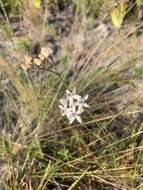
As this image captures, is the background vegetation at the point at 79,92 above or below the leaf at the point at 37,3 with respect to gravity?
below

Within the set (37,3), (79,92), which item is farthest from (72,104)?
(37,3)

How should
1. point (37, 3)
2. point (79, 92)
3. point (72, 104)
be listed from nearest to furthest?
point (72, 104) → point (79, 92) → point (37, 3)

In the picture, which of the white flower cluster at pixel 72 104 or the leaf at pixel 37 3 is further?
the leaf at pixel 37 3

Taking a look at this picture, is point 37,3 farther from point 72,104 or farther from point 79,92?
point 72,104

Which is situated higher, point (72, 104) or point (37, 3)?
point (37, 3)

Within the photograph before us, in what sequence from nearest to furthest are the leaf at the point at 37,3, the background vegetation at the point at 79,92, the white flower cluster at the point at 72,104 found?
the white flower cluster at the point at 72,104
the background vegetation at the point at 79,92
the leaf at the point at 37,3

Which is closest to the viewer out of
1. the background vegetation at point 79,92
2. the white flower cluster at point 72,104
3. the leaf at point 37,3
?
the white flower cluster at point 72,104

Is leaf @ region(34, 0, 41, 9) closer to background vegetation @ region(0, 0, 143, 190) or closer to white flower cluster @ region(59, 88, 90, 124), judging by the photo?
background vegetation @ region(0, 0, 143, 190)

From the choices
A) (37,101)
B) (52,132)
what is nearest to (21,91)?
(37,101)

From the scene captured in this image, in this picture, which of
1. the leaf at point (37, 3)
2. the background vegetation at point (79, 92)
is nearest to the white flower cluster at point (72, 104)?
the background vegetation at point (79, 92)

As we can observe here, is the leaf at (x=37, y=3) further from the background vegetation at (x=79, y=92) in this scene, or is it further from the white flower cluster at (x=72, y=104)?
the white flower cluster at (x=72, y=104)

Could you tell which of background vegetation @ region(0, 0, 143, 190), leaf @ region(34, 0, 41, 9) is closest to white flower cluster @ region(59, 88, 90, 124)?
background vegetation @ region(0, 0, 143, 190)
